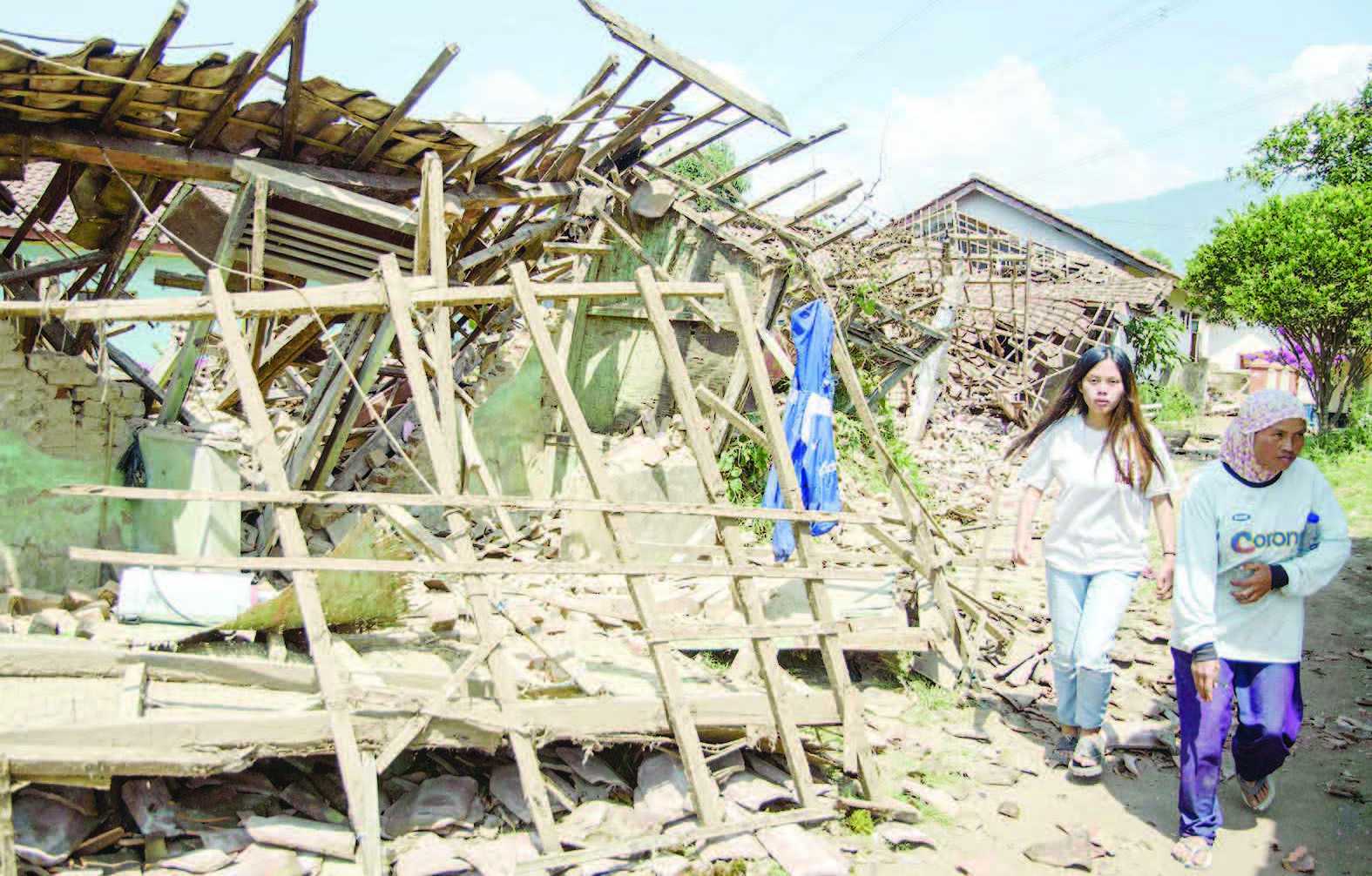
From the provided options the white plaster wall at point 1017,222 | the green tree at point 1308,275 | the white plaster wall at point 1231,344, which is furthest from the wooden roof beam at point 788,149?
the white plaster wall at point 1231,344

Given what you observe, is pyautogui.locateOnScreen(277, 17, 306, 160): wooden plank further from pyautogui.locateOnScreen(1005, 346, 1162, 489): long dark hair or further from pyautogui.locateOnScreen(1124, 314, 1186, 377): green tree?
pyautogui.locateOnScreen(1124, 314, 1186, 377): green tree

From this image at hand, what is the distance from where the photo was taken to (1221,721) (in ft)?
13.0

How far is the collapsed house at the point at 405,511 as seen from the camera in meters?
3.92

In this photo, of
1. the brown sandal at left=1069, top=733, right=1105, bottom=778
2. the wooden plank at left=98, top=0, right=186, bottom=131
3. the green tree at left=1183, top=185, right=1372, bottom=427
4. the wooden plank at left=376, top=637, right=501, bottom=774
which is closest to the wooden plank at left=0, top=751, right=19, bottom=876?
the wooden plank at left=376, top=637, right=501, bottom=774

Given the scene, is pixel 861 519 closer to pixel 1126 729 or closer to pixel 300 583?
pixel 1126 729

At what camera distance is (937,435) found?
1659 centimetres

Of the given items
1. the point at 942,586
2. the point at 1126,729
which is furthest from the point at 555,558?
the point at 1126,729

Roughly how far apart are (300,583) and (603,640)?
2445 mm

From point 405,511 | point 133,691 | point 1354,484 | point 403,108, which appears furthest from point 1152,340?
point 133,691

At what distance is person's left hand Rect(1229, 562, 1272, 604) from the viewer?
3902 millimetres

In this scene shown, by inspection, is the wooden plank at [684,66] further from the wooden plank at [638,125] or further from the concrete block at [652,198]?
the concrete block at [652,198]

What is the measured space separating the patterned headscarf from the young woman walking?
60 cm

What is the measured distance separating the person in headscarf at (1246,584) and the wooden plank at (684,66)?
4.69m

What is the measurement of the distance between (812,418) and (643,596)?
2.67m
